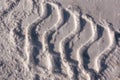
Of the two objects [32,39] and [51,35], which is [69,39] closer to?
[51,35]

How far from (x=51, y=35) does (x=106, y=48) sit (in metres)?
0.47

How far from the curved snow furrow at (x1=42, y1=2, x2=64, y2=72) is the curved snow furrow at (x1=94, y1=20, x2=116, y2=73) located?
0.32 m

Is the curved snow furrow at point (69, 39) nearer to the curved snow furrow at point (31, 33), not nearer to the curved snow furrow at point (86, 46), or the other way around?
the curved snow furrow at point (86, 46)

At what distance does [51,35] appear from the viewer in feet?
9.14

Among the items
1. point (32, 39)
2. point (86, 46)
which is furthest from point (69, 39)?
point (32, 39)

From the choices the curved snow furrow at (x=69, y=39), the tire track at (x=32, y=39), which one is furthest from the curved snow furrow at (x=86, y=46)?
the tire track at (x=32, y=39)

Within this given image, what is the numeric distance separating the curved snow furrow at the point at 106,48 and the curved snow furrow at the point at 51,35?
32 cm

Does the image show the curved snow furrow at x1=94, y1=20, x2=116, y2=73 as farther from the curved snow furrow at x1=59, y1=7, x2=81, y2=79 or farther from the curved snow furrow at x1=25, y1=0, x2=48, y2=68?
the curved snow furrow at x1=25, y1=0, x2=48, y2=68

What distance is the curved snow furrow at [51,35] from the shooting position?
106 inches

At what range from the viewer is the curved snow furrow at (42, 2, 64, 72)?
8.83 ft

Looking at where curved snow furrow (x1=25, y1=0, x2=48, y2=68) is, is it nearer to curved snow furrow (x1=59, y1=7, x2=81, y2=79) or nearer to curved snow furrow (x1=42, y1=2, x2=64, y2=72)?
curved snow furrow (x1=42, y1=2, x2=64, y2=72)

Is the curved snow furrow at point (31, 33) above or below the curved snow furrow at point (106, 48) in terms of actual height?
above

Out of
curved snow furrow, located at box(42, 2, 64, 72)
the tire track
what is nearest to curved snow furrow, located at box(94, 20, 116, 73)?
curved snow furrow, located at box(42, 2, 64, 72)

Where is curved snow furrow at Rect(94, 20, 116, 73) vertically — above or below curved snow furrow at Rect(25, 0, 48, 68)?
below
